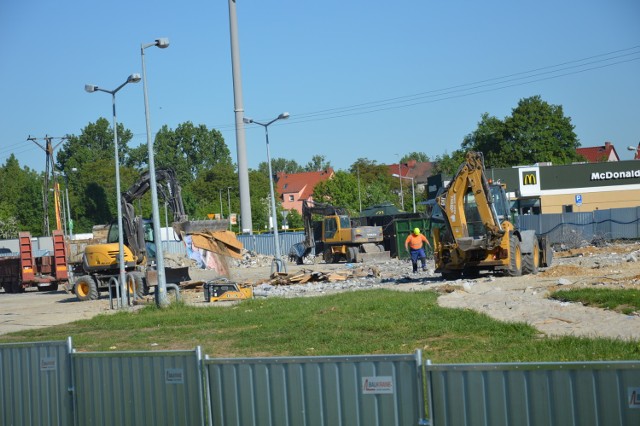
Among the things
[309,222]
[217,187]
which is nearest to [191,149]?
[217,187]

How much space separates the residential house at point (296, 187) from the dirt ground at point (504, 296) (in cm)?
11853

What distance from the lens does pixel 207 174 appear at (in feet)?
435

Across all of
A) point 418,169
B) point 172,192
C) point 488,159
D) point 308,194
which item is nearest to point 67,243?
point 172,192

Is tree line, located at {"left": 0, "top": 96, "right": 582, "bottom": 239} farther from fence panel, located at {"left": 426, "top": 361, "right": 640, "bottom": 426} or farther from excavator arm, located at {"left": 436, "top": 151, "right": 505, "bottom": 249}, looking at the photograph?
fence panel, located at {"left": 426, "top": 361, "right": 640, "bottom": 426}

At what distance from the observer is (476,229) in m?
25.5

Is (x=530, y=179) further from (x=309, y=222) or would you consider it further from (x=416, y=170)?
(x=416, y=170)

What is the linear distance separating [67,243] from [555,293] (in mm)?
29936

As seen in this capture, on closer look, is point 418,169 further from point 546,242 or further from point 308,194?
point 546,242

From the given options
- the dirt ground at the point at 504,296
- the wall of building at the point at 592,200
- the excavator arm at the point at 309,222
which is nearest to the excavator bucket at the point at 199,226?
the dirt ground at the point at 504,296

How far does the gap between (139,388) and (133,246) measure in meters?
25.3

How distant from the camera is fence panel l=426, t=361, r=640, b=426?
5898 mm

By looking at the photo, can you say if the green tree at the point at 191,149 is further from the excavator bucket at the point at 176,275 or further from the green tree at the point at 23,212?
the excavator bucket at the point at 176,275

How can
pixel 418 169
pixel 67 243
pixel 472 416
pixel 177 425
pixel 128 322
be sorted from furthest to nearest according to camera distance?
1. pixel 418 169
2. pixel 67 243
3. pixel 128 322
4. pixel 177 425
5. pixel 472 416

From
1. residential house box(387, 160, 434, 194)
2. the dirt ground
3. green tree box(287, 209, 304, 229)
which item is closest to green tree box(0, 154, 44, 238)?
green tree box(287, 209, 304, 229)
